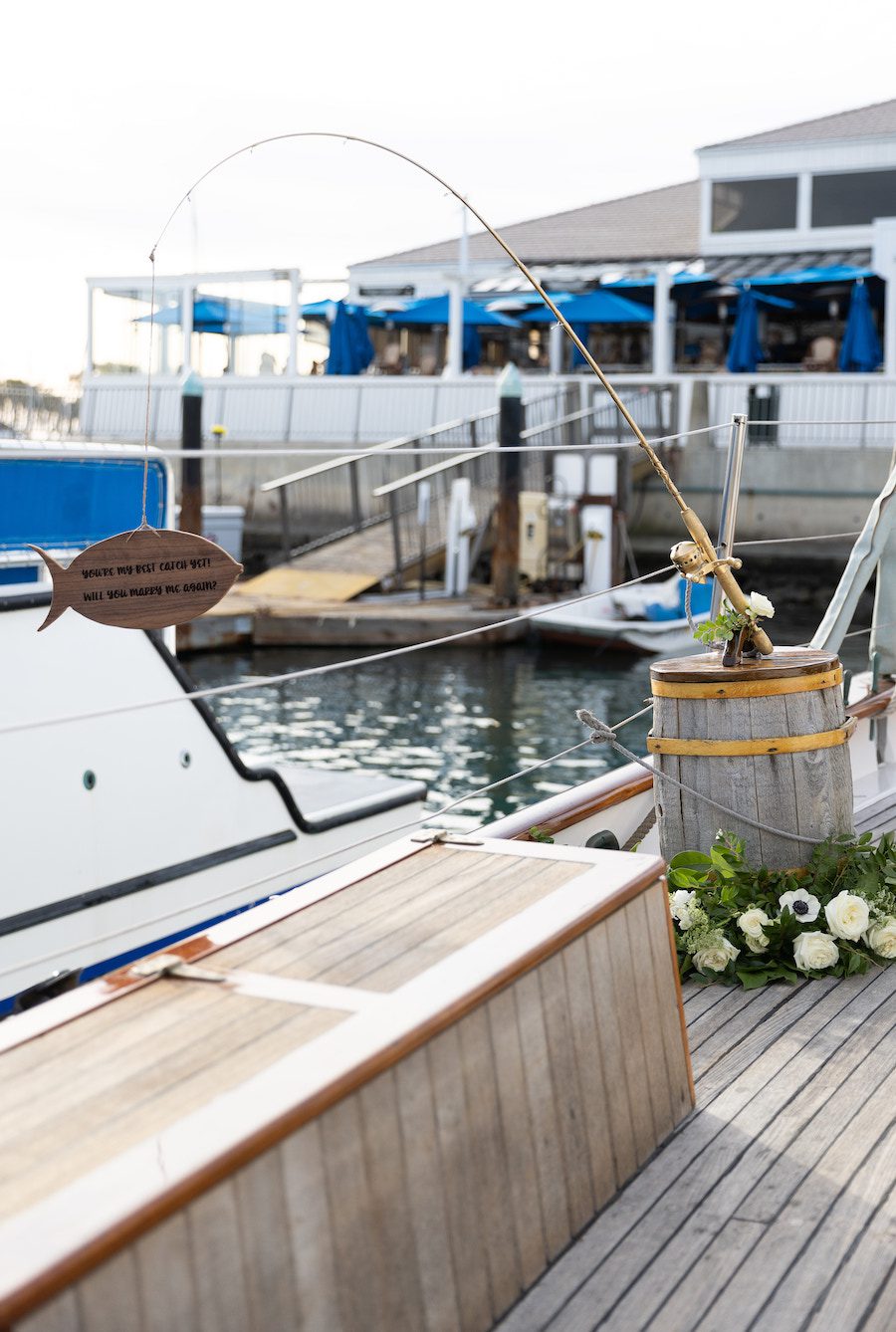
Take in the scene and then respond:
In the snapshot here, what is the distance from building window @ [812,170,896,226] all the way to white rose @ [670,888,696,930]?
2960 cm

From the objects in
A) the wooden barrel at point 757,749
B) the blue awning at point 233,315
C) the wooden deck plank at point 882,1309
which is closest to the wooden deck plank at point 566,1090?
the wooden deck plank at point 882,1309

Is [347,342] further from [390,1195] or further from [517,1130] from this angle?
[390,1195]

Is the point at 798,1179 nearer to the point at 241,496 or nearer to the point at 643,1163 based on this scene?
the point at 643,1163

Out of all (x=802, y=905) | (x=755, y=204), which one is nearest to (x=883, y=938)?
(x=802, y=905)

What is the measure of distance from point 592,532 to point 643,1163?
62.2 ft

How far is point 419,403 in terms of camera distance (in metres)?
27.1

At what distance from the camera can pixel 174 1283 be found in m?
1.65

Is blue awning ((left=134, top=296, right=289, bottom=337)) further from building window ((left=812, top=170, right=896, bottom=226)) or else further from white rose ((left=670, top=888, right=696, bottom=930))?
white rose ((left=670, top=888, right=696, bottom=930))

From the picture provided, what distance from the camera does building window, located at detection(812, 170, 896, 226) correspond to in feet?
101

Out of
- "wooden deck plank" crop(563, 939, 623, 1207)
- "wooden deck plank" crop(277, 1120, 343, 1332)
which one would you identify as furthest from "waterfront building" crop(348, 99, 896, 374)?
"wooden deck plank" crop(277, 1120, 343, 1332)

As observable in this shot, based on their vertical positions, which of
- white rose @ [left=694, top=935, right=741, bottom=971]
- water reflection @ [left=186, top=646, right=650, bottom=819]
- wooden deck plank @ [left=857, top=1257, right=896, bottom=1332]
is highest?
white rose @ [left=694, top=935, right=741, bottom=971]

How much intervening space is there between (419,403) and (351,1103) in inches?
1015

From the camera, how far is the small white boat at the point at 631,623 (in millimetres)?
18922

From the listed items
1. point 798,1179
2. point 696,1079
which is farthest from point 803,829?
point 798,1179
